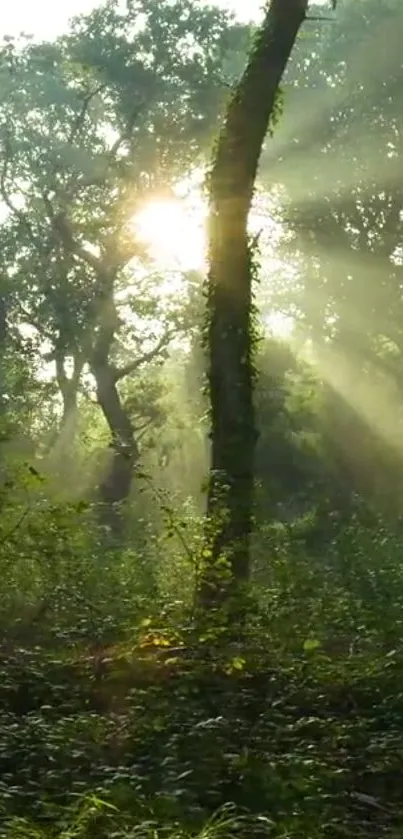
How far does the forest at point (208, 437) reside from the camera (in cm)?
602

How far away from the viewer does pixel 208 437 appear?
11.8m

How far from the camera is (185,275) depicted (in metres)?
36.6

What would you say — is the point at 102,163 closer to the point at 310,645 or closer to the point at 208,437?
the point at 208,437

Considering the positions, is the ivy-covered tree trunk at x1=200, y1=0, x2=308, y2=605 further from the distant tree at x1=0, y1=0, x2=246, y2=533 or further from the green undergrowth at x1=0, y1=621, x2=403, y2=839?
the distant tree at x1=0, y1=0, x2=246, y2=533

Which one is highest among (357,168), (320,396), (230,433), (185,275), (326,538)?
(357,168)

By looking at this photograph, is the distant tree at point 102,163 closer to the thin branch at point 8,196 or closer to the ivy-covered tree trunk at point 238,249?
the thin branch at point 8,196

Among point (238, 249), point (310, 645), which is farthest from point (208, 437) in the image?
point (310, 645)

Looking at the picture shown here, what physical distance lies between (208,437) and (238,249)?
2045 millimetres

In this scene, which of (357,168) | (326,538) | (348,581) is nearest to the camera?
(348,581)

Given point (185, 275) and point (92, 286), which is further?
point (185, 275)

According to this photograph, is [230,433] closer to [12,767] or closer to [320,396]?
[12,767]

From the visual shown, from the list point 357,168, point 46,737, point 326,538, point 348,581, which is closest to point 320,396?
point 357,168

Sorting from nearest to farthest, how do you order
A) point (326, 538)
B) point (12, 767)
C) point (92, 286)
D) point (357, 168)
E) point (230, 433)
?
point (12, 767)
point (230, 433)
point (326, 538)
point (92, 286)
point (357, 168)

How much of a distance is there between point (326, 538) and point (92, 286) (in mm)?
15144
